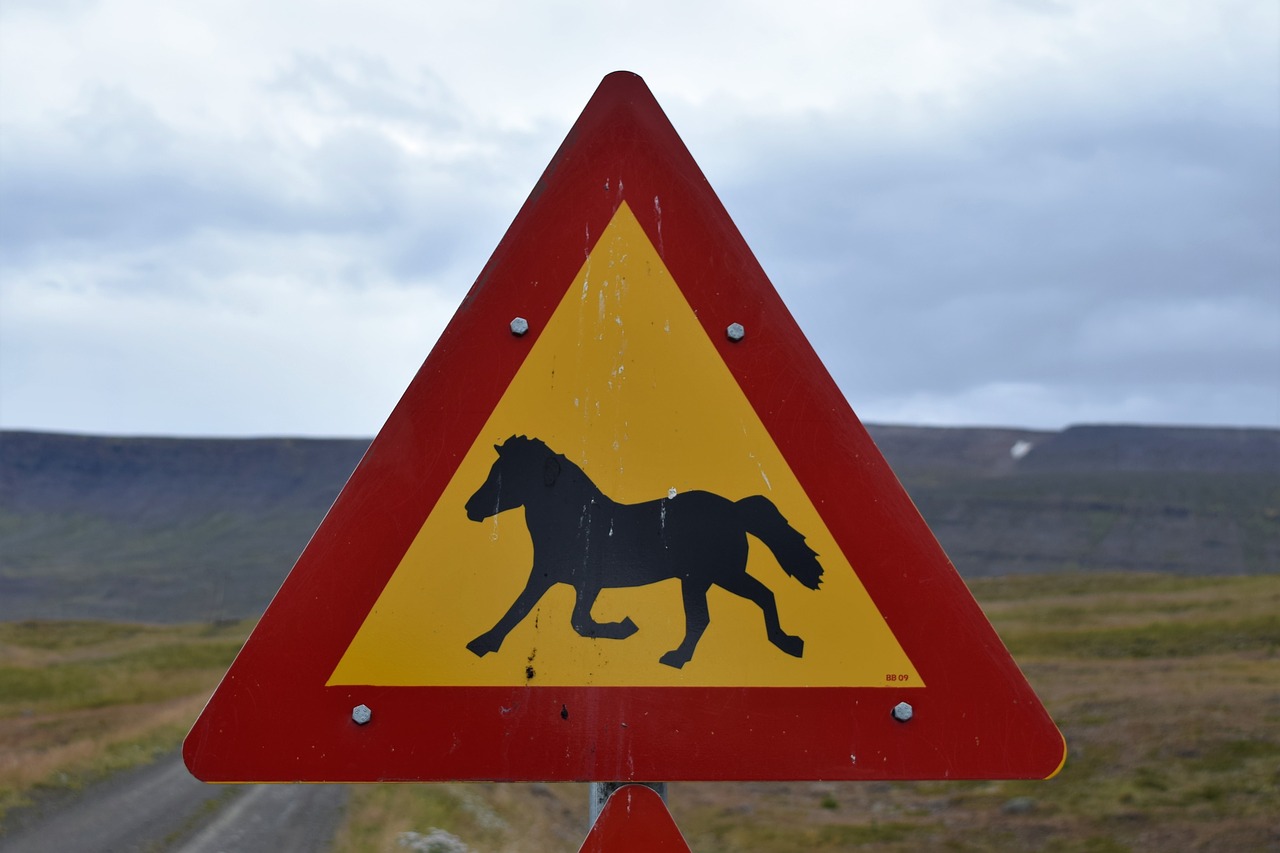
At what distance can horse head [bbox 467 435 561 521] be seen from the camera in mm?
1909

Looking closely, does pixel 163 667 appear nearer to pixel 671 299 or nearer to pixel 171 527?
pixel 671 299

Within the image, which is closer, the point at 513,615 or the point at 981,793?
the point at 513,615

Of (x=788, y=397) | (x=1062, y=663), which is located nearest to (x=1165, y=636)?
(x=1062, y=663)

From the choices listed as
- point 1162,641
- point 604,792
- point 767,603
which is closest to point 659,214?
point 767,603

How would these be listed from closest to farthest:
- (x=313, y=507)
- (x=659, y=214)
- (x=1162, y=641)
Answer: (x=659, y=214) → (x=1162, y=641) → (x=313, y=507)

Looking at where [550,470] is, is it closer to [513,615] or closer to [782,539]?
[513,615]

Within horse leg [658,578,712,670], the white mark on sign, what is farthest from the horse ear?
the white mark on sign

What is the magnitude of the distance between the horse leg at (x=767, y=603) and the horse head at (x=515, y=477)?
32 cm

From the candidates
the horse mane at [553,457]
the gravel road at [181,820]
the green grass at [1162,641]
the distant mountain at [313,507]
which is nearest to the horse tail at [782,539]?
the horse mane at [553,457]

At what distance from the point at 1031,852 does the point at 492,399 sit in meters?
7.87

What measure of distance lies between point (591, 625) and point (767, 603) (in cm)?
28

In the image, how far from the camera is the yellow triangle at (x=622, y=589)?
188cm

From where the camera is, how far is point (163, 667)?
42.7 m

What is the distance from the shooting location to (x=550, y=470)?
192 cm
